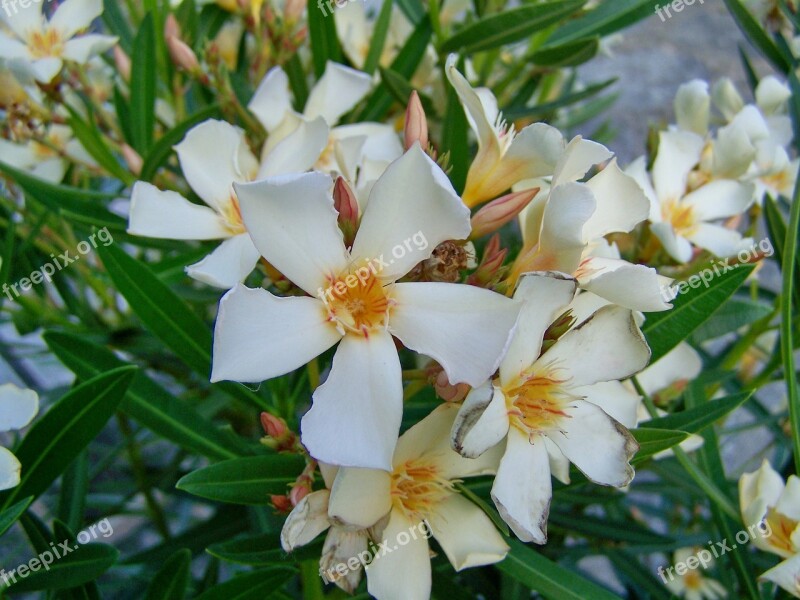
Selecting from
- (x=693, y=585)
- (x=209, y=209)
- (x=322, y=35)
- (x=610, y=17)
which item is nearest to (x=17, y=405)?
(x=209, y=209)

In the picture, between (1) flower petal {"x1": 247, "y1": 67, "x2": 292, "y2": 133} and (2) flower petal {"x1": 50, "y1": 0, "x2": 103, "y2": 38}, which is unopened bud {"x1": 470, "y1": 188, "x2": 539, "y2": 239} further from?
(2) flower petal {"x1": 50, "y1": 0, "x2": 103, "y2": 38}

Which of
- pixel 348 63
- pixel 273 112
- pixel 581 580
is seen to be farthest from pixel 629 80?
pixel 581 580

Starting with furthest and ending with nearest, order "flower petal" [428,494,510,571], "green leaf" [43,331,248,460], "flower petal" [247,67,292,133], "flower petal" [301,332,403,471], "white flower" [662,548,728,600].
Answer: "white flower" [662,548,728,600] → "flower petal" [247,67,292,133] → "green leaf" [43,331,248,460] → "flower petal" [428,494,510,571] → "flower petal" [301,332,403,471]

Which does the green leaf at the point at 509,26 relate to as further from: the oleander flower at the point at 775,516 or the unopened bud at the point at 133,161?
the oleander flower at the point at 775,516

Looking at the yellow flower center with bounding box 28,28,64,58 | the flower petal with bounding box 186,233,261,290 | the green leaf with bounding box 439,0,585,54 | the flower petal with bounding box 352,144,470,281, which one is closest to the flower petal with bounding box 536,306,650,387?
the flower petal with bounding box 352,144,470,281

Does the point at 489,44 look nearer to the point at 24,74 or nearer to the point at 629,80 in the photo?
the point at 24,74

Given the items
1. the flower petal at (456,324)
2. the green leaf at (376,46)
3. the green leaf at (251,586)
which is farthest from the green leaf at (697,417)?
the green leaf at (376,46)

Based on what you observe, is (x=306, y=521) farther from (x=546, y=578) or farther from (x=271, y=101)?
(x=271, y=101)

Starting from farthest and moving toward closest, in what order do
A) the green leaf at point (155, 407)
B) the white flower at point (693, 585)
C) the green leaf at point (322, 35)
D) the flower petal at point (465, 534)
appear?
the white flower at point (693, 585), the green leaf at point (322, 35), the green leaf at point (155, 407), the flower petal at point (465, 534)
